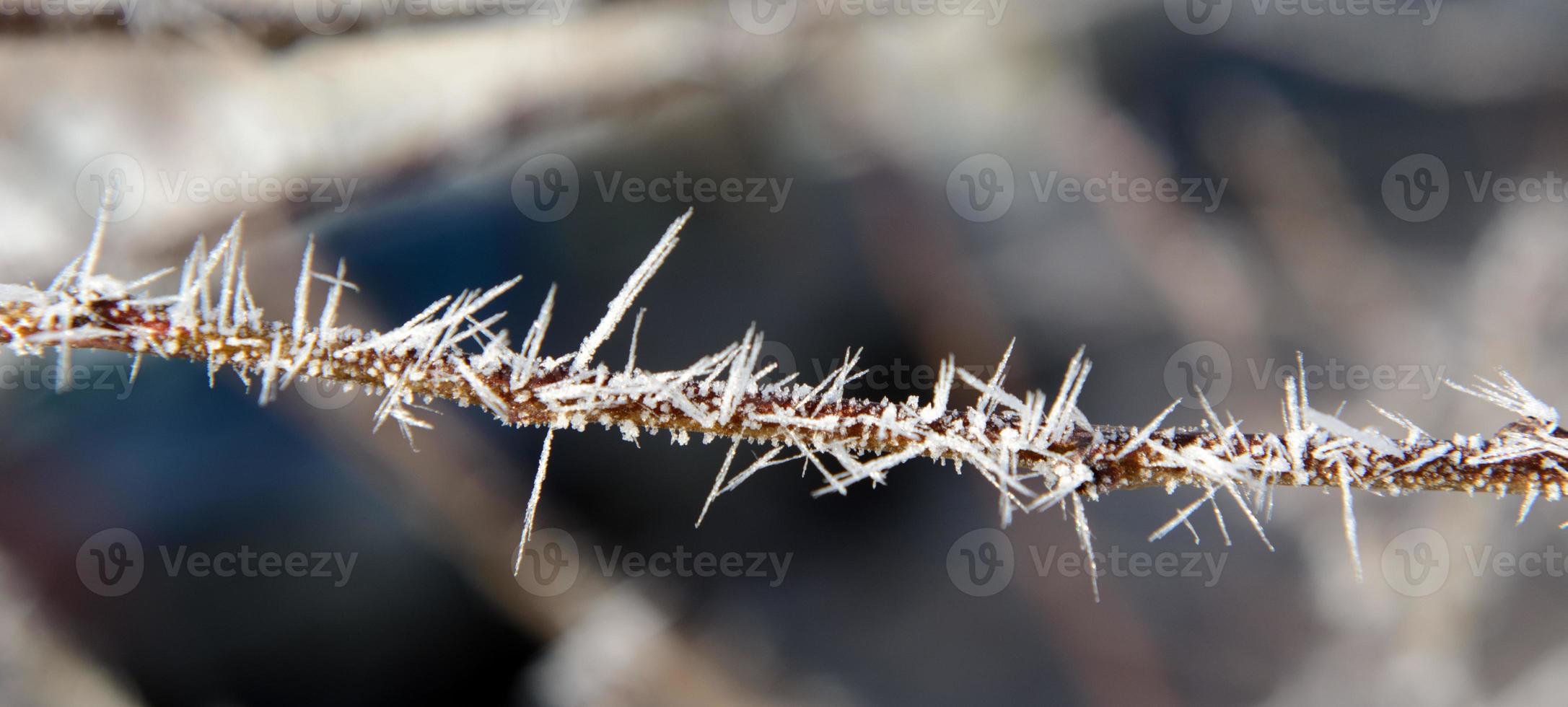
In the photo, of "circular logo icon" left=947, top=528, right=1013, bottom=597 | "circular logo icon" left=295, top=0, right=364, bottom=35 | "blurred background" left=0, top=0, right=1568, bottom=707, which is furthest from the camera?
"circular logo icon" left=947, top=528, right=1013, bottom=597

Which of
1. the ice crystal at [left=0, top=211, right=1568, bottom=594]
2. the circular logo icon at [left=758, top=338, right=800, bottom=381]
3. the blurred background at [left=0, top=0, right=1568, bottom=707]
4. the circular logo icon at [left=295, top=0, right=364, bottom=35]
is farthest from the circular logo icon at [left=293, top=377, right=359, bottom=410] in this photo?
the ice crystal at [left=0, top=211, right=1568, bottom=594]

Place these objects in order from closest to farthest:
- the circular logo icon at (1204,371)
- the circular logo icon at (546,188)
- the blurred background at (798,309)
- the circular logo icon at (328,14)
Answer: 1. the circular logo icon at (328,14)
2. the blurred background at (798,309)
3. the circular logo icon at (1204,371)
4. the circular logo icon at (546,188)

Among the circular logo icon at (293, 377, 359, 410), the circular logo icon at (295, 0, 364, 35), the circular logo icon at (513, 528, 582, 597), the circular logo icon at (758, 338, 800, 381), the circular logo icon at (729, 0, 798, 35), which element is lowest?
the circular logo icon at (513, 528, 582, 597)

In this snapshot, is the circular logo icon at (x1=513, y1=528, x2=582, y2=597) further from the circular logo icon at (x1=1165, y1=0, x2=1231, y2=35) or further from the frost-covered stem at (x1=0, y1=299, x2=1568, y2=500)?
the circular logo icon at (x1=1165, y1=0, x2=1231, y2=35)

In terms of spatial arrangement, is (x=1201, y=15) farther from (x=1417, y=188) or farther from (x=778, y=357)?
(x=778, y=357)

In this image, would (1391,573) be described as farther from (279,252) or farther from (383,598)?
(279,252)

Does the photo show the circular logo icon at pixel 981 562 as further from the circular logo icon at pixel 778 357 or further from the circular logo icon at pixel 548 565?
the circular logo icon at pixel 548 565

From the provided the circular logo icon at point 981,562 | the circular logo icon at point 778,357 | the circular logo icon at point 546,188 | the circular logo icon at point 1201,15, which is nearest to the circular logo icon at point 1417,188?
the circular logo icon at point 1201,15
